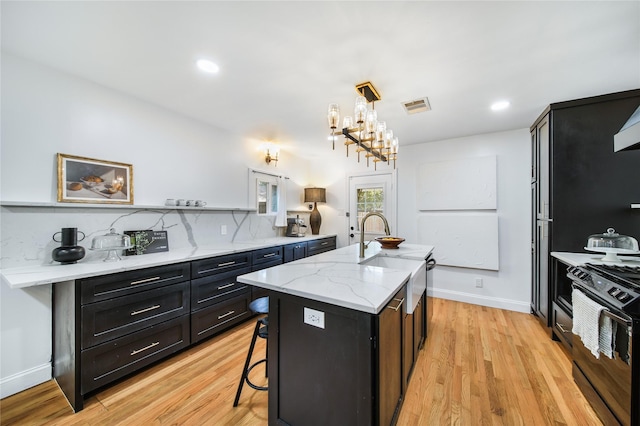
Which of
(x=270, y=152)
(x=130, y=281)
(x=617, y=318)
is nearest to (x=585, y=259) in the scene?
(x=617, y=318)

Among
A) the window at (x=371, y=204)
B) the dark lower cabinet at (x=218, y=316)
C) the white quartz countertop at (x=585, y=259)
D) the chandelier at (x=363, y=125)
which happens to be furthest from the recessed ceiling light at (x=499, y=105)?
the dark lower cabinet at (x=218, y=316)

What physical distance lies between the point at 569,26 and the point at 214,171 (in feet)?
11.3

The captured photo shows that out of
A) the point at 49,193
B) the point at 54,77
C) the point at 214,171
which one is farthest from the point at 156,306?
the point at 54,77

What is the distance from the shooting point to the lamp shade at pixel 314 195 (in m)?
4.71

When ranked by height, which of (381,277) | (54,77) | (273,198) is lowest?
(381,277)

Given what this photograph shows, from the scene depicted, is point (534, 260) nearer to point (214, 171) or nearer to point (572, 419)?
point (572, 419)

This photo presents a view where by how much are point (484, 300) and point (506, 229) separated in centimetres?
105

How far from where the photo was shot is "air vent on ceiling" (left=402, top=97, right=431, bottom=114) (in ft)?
8.24

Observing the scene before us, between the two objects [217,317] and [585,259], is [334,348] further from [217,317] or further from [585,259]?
[585,259]

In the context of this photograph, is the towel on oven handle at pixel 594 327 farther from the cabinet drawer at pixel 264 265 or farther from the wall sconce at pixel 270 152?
the wall sconce at pixel 270 152

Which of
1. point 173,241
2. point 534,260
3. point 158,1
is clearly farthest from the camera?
point 534,260

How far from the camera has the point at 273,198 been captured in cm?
421

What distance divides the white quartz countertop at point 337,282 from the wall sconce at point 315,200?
9.13ft

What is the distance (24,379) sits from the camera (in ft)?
5.95
